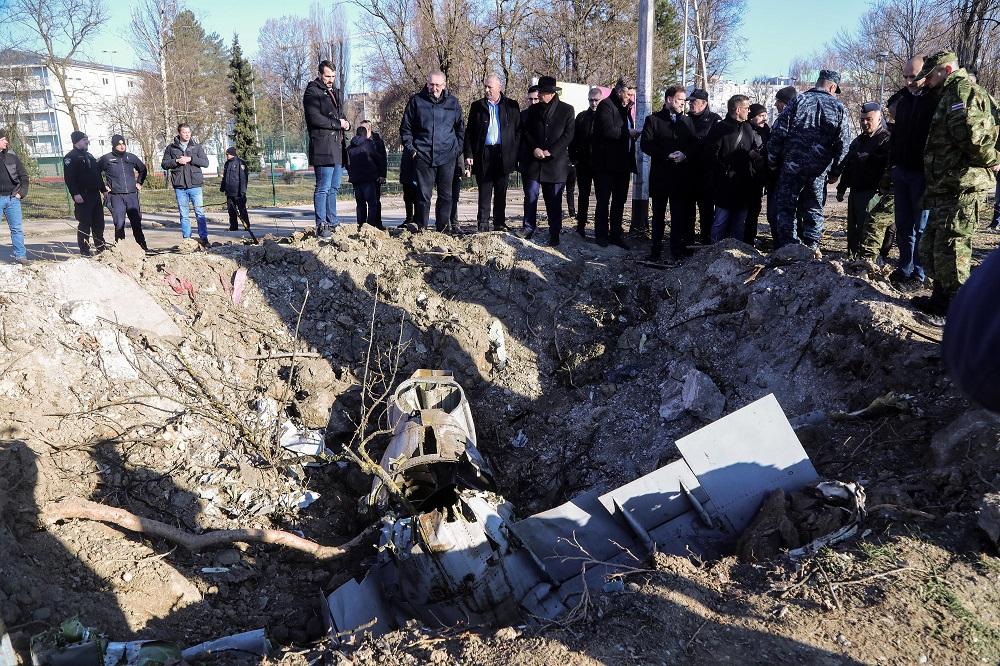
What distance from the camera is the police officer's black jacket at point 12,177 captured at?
8.89 metres

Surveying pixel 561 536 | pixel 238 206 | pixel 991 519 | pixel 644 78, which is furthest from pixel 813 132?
pixel 238 206

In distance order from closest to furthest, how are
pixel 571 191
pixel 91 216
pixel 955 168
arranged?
pixel 955 168
pixel 91 216
pixel 571 191

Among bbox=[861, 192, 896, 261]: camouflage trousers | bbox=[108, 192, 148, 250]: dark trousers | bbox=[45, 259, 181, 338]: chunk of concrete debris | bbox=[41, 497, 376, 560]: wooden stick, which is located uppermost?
bbox=[108, 192, 148, 250]: dark trousers

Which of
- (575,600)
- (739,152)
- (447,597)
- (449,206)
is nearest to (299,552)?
(447,597)

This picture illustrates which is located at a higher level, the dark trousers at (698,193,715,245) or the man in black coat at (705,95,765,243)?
the man in black coat at (705,95,765,243)

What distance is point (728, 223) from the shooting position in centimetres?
742

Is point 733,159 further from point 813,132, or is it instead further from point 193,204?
point 193,204

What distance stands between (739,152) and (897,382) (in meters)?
3.39

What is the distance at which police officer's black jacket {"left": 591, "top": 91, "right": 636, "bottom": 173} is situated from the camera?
7562 mm

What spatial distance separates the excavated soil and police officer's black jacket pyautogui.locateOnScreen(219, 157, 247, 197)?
472cm

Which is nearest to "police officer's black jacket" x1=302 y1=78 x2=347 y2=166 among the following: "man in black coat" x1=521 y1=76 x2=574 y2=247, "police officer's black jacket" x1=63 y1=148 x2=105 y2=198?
"man in black coat" x1=521 y1=76 x2=574 y2=247

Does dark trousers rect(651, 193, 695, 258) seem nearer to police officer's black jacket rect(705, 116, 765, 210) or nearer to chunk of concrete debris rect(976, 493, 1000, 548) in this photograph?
police officer's black jacket rect(705, 116, 765, 210)

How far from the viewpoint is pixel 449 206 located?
821 centimetres

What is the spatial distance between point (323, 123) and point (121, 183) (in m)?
3.49
